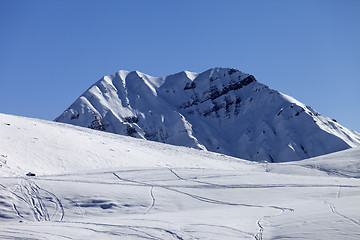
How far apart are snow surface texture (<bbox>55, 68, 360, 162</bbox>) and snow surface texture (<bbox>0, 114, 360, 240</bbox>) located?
10661 centimetres

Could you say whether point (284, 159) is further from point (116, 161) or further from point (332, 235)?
point (332, 235)

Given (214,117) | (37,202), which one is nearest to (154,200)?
(37,202)

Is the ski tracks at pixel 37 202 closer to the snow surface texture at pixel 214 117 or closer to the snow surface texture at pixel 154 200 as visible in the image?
the snow surface texture at pixel 154 200

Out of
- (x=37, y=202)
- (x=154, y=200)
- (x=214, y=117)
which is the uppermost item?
(x=214, y=117)

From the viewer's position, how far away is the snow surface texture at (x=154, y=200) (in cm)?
1547

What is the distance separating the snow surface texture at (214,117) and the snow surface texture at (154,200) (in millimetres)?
106612

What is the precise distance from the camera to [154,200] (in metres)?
22.9

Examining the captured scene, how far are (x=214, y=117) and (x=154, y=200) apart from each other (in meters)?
160

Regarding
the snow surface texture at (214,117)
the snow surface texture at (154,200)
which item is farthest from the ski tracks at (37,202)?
the snow surface texture at (214,117)

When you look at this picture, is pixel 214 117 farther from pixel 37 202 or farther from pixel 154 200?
pixel 37 202

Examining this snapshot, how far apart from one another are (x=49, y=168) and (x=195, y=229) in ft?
74.5

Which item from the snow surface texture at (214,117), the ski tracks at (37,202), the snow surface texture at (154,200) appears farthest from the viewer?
the snow surface texture at (214,117)

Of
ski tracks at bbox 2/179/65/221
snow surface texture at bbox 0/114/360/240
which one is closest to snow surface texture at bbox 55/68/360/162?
snow surface texture at bbox 0/114/360/240

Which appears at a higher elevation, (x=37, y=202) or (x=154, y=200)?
(x=154, y=200)
